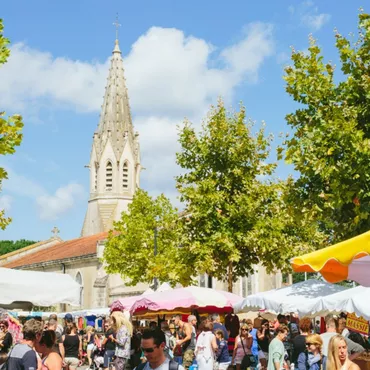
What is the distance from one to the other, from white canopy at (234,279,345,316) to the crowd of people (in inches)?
22.0

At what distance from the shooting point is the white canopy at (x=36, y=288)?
320 inches

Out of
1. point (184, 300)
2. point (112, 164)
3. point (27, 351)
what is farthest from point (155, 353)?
point (112, 164)

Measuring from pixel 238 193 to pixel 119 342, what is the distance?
17.8 m

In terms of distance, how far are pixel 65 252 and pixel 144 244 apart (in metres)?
23.7

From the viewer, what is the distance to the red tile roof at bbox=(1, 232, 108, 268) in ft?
208

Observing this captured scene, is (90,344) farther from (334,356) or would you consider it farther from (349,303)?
(334,356)

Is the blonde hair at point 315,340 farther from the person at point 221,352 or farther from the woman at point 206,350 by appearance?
the person at point 221,352

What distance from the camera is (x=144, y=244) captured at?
4616 centimetres

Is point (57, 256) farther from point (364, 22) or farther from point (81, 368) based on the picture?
point (364, 22)

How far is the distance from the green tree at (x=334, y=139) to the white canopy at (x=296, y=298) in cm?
250

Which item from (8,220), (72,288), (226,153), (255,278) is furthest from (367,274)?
(255,278)

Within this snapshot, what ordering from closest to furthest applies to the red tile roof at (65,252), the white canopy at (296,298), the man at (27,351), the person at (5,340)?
the man at (27,351) < the person at (5,340) < the white canopy at (296,298) < the red tile roof at (65,252)

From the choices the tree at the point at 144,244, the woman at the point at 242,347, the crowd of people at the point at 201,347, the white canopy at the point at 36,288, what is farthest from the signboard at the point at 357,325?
the tree at the point at 144,244

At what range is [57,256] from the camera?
67.6m
